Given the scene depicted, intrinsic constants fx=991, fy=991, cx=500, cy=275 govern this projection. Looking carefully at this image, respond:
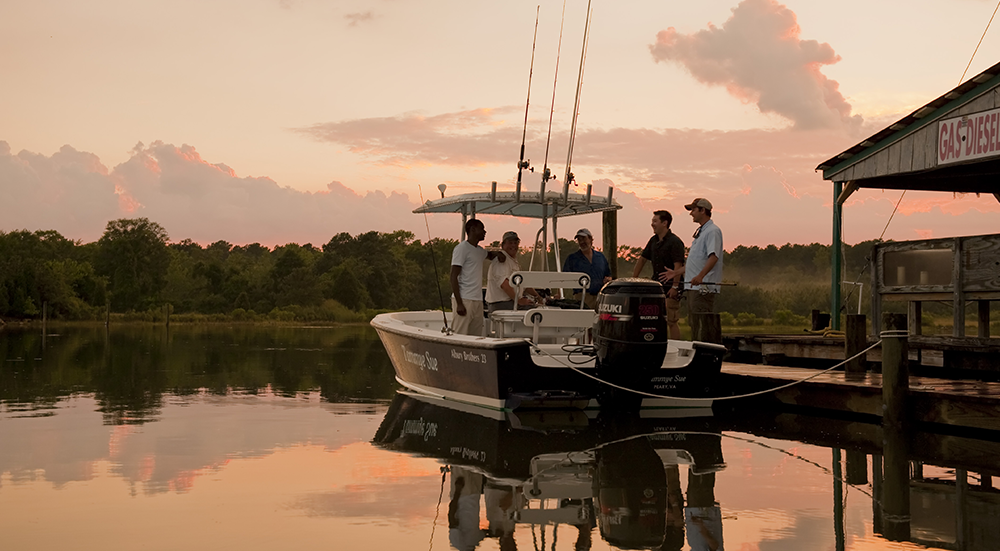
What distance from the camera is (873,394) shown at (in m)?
9.70

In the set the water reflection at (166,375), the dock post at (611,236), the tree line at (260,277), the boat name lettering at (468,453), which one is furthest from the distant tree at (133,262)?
the boat name lettering at (468,453)

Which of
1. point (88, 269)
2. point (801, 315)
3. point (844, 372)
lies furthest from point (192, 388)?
point (88, 269)

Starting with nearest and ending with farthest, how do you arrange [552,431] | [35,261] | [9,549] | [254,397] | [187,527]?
[9,549]
[187,527]
[552,431]
[254,397]
[35,261]

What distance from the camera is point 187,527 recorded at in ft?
16.9

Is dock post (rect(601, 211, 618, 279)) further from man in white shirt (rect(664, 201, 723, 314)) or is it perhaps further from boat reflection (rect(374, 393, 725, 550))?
boat reflection (rect(374, 393, 725, 550))

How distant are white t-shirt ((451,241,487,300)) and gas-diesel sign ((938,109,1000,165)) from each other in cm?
559

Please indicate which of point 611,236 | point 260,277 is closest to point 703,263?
point 611,236

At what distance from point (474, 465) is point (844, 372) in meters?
5.78

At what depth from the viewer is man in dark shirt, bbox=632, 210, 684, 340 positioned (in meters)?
11.0

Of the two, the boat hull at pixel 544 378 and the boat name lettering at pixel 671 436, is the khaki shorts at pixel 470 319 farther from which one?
the boat name lettering at pixel 671 436

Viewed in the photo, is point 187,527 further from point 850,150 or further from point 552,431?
point 850,150

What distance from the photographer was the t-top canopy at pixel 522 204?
1222 cm

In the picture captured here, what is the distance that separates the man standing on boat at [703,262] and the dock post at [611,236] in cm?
408

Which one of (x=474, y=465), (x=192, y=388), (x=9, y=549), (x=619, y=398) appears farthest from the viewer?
(x=192, y=388)
